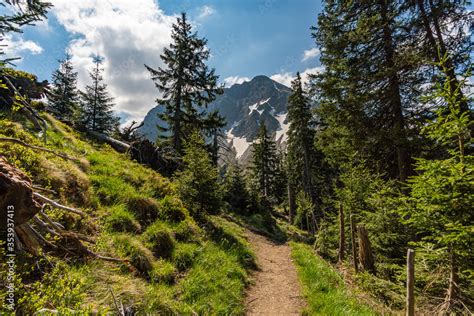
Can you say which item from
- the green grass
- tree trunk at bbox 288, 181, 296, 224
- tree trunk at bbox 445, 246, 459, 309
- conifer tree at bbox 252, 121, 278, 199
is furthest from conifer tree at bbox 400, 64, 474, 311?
conifer tree at bbox 252, 121, 278, 199

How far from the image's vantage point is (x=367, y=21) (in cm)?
988

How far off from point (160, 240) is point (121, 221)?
3.79 ft

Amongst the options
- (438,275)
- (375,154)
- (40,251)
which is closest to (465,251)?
(438,275)

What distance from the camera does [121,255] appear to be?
5.07 meters

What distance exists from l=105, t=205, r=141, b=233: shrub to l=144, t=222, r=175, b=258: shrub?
13.8 inches

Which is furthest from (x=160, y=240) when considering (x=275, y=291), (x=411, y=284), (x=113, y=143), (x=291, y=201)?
(x=291, y=201)

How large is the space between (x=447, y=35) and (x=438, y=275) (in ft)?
31.6

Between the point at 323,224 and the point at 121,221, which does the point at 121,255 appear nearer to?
the point at 121,221

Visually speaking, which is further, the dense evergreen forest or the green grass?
the green grass

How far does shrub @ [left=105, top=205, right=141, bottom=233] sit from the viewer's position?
5.97 metres

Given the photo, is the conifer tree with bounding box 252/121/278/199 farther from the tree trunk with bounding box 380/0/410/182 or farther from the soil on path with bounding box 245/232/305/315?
the soil on path with bounding box 245/232/305/315

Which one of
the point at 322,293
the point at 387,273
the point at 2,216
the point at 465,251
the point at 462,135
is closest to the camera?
the point at 2,216

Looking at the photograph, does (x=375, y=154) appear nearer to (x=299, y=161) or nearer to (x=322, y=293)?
(x=322, y=293)

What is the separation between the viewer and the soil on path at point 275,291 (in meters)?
6.17
